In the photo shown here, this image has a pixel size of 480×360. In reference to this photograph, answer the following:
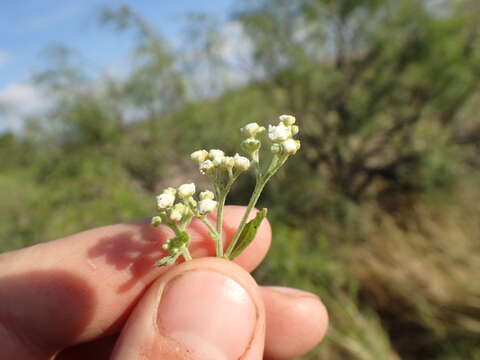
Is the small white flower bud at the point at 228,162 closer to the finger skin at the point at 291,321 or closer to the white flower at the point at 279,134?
the white flower at the point at 279,134

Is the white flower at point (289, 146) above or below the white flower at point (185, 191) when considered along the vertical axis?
above

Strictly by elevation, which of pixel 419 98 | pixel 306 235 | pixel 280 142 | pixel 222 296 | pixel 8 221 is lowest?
pixel 306 235

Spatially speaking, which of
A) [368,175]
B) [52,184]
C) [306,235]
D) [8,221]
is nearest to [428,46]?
[368,175]

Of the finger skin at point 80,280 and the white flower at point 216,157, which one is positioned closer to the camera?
the white flower at point 216,157

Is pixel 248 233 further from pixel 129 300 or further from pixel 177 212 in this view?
pixel 129 300

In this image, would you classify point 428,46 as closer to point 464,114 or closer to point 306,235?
point 464,114

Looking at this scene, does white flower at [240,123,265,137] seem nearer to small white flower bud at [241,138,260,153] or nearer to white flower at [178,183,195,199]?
small white flower bud at [241,138,260,153]

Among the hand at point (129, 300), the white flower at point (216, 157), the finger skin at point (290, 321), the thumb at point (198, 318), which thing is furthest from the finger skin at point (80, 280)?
the finger skin at point (290, 321)
